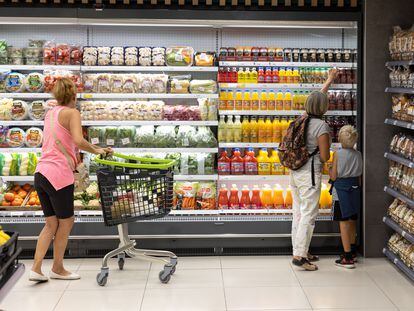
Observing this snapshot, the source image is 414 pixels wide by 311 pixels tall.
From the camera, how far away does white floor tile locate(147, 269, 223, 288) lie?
19.8ft

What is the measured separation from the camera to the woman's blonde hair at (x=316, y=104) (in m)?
6.39

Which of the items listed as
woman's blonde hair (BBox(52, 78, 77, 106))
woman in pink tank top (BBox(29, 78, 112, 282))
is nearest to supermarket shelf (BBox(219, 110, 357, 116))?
woman in pink tank top (BBox(29, 78, 112, 282))

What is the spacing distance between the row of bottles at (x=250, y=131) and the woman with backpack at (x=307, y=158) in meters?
0.62

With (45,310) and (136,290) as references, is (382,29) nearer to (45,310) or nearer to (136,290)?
(136,290)

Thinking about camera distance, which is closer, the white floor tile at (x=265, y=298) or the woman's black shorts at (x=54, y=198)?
the white floor tile at (x=265, y=298)

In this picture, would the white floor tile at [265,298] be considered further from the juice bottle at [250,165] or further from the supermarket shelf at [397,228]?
the juice bottle at [250,165]

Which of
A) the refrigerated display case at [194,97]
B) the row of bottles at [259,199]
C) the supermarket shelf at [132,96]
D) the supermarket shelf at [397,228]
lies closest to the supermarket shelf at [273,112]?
the refrigerated display case at [194,97]

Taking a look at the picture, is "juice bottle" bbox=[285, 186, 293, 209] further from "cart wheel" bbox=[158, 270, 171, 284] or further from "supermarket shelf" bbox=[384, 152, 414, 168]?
"cart wheel" bbox=[158, 270, 171, 284]

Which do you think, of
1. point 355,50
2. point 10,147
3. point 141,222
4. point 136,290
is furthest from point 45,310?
point 355,50

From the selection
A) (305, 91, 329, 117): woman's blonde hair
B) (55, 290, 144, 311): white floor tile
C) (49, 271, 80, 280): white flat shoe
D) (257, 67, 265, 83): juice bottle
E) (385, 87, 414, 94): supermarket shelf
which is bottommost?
(55, 290, 144, 311): white floor tile

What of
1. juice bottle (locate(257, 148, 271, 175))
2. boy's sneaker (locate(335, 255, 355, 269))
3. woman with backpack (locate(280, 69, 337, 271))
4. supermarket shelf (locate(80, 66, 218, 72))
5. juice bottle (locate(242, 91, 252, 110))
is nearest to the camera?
woman with backpack (locate(280, 69, 337, 271))

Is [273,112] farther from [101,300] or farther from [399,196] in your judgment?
[101,300]

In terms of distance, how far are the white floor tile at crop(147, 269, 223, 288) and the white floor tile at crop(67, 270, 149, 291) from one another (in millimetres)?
87

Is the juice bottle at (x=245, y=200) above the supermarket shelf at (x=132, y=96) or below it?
below
